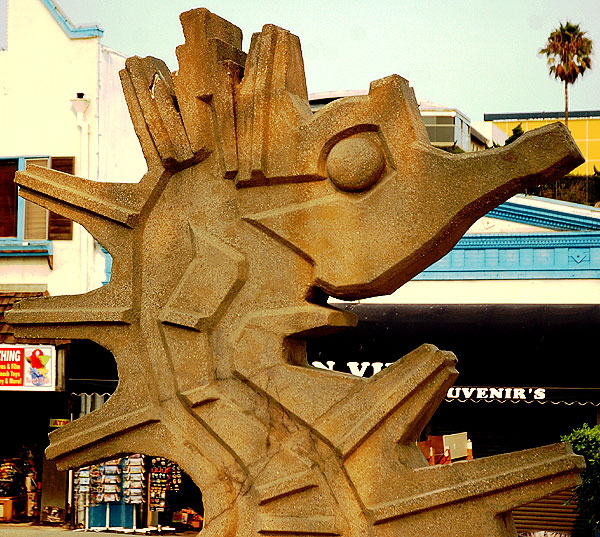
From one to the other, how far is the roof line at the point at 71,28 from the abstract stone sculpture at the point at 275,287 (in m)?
9.16

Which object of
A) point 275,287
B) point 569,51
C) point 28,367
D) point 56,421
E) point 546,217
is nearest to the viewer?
point 275,287

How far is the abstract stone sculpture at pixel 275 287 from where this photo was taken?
642 cm

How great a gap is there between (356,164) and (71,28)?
35.5 ft

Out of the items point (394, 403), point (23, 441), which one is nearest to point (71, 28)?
point (23, 441)

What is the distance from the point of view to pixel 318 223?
6.78m

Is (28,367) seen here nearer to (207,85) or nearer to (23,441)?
(23,441)

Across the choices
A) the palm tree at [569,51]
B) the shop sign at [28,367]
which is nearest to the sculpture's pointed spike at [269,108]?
the shop sign at [28,367]

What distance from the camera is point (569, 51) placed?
3622cm

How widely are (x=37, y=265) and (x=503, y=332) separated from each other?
22.6 ft

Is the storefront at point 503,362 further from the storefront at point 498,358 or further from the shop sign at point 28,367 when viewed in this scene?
the shop sign at point 28,367

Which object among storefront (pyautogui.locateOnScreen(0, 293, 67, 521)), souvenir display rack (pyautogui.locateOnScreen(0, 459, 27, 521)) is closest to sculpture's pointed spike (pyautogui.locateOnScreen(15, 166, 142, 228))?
storefront (pyautogui.locateOnScreen(0, 293, 67, 521))

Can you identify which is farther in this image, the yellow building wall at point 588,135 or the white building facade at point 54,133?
the yellow building wall at point 588,135

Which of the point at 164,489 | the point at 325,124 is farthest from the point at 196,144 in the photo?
the point at 164,489

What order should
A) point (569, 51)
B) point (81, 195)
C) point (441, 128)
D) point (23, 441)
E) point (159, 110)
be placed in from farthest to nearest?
point (569, 51) < point (441, 128) < point (23, 441) < point (81, 195) < point (159, 110)
